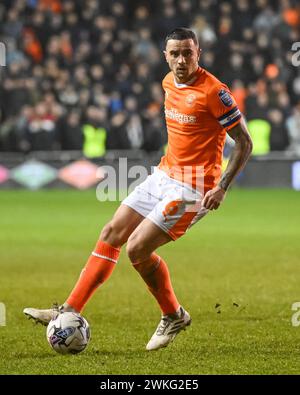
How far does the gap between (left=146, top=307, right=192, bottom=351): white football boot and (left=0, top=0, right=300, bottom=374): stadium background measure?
1103mm

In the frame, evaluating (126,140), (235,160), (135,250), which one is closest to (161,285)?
(135,250)

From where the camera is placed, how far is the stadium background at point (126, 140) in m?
9.75

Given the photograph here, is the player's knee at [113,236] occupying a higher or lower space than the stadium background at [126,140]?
higher

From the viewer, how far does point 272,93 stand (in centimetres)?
2055

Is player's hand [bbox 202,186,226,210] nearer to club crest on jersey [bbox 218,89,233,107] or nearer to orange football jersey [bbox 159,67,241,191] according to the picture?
orange football jersey [bbox 159,67,241,191]

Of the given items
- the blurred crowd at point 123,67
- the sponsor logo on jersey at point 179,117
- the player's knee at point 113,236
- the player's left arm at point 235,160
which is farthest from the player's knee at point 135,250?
the blurred crowd at point 123,67

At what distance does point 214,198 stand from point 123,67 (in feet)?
49.1

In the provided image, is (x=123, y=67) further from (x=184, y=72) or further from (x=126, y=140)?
(x=184, y=72)

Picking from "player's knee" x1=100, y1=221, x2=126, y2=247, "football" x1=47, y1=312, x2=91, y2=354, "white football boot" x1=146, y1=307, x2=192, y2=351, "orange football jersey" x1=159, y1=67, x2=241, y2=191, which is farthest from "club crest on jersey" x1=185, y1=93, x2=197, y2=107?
"football" x1=47, y1=312, x2=91, y2=354

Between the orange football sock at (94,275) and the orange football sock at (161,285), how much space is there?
0.27 m

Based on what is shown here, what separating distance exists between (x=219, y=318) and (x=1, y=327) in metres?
1.66

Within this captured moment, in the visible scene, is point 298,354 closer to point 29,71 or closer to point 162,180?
point 162,180

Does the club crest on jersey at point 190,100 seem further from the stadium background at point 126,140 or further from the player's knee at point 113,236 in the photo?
the stadium background at point 126,140

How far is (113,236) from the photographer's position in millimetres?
6844
